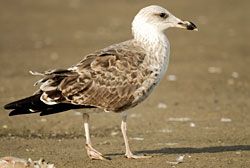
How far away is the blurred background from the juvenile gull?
69cm

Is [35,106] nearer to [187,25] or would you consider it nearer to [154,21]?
[154,21]

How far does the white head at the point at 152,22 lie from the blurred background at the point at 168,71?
1.54 metres

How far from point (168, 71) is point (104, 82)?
7454 millimetres

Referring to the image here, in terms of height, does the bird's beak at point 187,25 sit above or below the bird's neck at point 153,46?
above

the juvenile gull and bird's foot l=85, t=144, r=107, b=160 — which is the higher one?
the juvenile gull

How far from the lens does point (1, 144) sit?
10.3m

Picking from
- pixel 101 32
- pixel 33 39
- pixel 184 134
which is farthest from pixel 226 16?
pixel 184 134

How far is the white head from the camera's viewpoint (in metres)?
9.55

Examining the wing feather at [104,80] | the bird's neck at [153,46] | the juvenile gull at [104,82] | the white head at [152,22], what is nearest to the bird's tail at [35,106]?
the juvenile gull at [104,82]

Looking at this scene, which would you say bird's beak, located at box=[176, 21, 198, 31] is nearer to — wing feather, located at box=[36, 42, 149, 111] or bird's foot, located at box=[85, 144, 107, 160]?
wing feather, located at box=[36, 42, 149, 111]

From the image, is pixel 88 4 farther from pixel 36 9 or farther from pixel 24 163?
pixel 24 163

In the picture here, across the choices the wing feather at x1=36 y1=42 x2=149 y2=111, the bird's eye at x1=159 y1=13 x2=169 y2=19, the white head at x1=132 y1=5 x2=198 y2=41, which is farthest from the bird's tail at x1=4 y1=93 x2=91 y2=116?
the bird's eye at x1=159 y1=13 x2=169 y2=19

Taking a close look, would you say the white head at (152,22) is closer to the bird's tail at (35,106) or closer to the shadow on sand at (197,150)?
the bird's tail at (35,106)

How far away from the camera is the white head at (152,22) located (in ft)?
31.3
